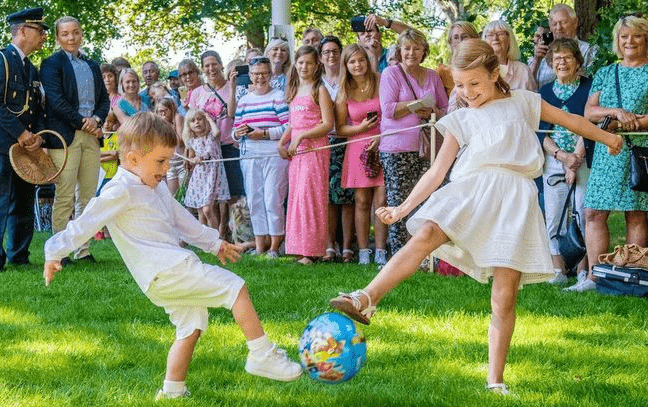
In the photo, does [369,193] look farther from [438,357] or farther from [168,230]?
Result: [168,230]

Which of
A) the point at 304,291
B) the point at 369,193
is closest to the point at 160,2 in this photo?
the point at 369,193

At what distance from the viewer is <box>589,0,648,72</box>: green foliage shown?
9984 mm

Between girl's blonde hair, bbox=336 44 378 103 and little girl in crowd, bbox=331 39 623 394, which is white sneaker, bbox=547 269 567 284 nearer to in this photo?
girl's blonde hair, bbox=336 44 378 103

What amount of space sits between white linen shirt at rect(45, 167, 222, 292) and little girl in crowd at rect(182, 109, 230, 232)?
7493 millimetres

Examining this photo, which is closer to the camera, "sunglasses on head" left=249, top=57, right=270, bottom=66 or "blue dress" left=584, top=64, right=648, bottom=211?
"blue dress" left=584, top=64, right=648, bottom=211

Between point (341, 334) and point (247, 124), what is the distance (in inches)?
Answer: 273

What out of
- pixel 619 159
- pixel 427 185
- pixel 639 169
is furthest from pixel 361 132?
pixel 427 185

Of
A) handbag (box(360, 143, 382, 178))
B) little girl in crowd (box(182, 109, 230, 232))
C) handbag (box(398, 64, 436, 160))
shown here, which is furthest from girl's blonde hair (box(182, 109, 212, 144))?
handbag (box(398, 64, 436, 160))

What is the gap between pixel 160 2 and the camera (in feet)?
65.7

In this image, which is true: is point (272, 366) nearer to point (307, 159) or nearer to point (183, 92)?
point (307, 159)

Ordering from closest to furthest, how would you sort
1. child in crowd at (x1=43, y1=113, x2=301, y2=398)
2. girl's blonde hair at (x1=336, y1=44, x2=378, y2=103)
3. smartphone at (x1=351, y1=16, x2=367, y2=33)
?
child in crowd at (x1=43, y1=113, x2=301, y2=398), girl's blonde hair at (x1=336, y1=44, x2=378, y2=103), smartphone at (x1=351, y1=16, x2=367, y2=33)

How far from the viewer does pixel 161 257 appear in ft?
16.1

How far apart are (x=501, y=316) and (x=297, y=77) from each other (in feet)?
20.5

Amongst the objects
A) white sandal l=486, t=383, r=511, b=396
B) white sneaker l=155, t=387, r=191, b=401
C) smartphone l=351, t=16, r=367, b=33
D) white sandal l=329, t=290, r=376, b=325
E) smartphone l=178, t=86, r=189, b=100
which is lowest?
white sandal l=486, t=383, r=511, b=396
